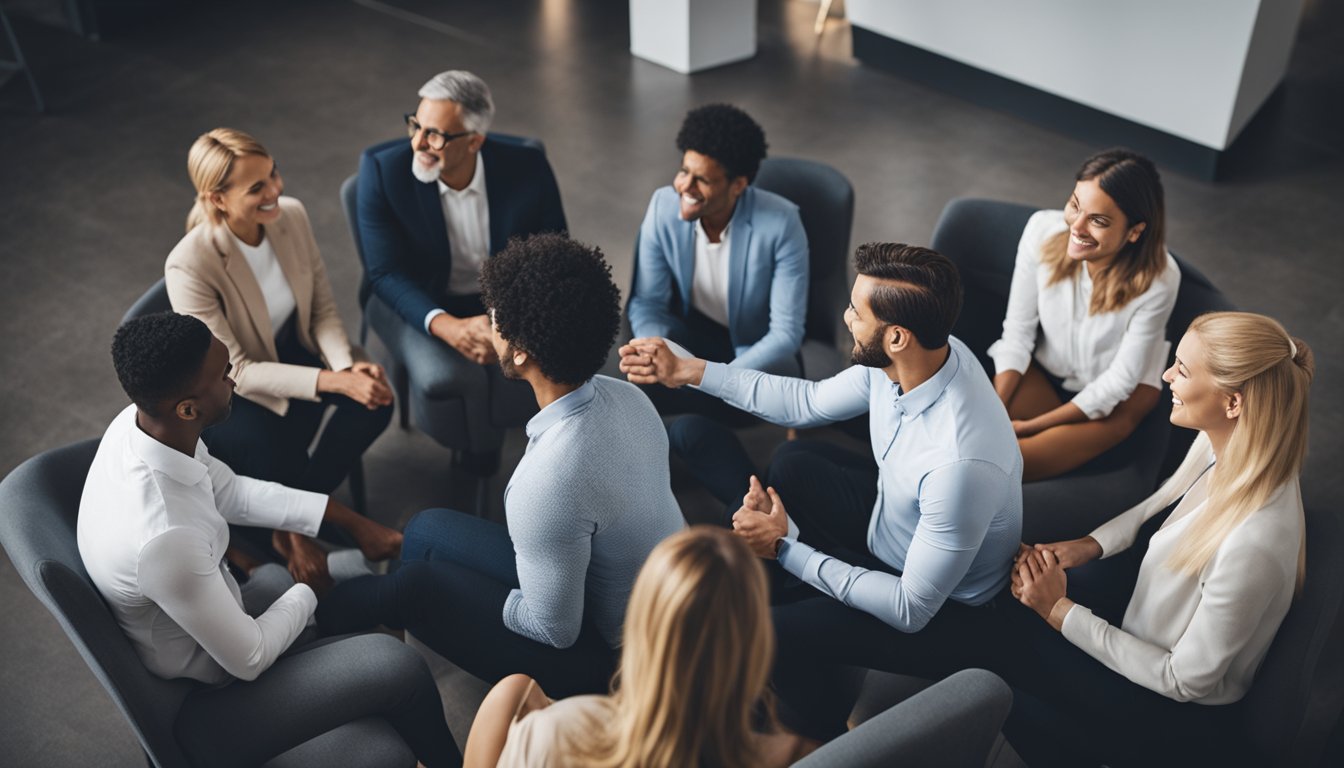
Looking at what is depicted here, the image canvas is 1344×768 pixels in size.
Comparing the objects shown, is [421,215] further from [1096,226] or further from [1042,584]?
[1042,584]

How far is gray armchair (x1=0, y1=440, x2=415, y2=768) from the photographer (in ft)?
6.60

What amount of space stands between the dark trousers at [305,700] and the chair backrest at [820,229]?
1683mm

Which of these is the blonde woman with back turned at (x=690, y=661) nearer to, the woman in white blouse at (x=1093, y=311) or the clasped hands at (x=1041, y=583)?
the clasped hands at (x=1041, y=583)

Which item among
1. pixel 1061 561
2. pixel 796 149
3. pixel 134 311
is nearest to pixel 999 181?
pixel 796 149

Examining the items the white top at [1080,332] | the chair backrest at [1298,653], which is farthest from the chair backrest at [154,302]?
the chair backrest at [1298,653]

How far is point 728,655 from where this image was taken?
1606 millimetres

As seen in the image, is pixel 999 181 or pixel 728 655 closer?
pixel 728 655

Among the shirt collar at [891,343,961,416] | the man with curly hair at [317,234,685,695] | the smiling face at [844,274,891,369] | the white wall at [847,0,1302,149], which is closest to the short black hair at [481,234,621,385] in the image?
the man with curly hair at [317,234,685,695]

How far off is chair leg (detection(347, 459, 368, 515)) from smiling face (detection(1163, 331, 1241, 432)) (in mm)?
2224

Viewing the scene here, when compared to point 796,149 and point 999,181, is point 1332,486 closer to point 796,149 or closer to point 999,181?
point 999,181

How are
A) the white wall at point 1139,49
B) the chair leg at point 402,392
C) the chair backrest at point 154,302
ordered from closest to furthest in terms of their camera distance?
the chair backrest at point 154,302 < the chair leg at point 402,392 < the white wall at point 1139,49

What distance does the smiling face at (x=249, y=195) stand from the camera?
298 cm

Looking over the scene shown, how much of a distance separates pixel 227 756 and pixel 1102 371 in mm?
2307

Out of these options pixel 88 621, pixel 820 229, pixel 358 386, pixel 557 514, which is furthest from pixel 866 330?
pixel 88 621
